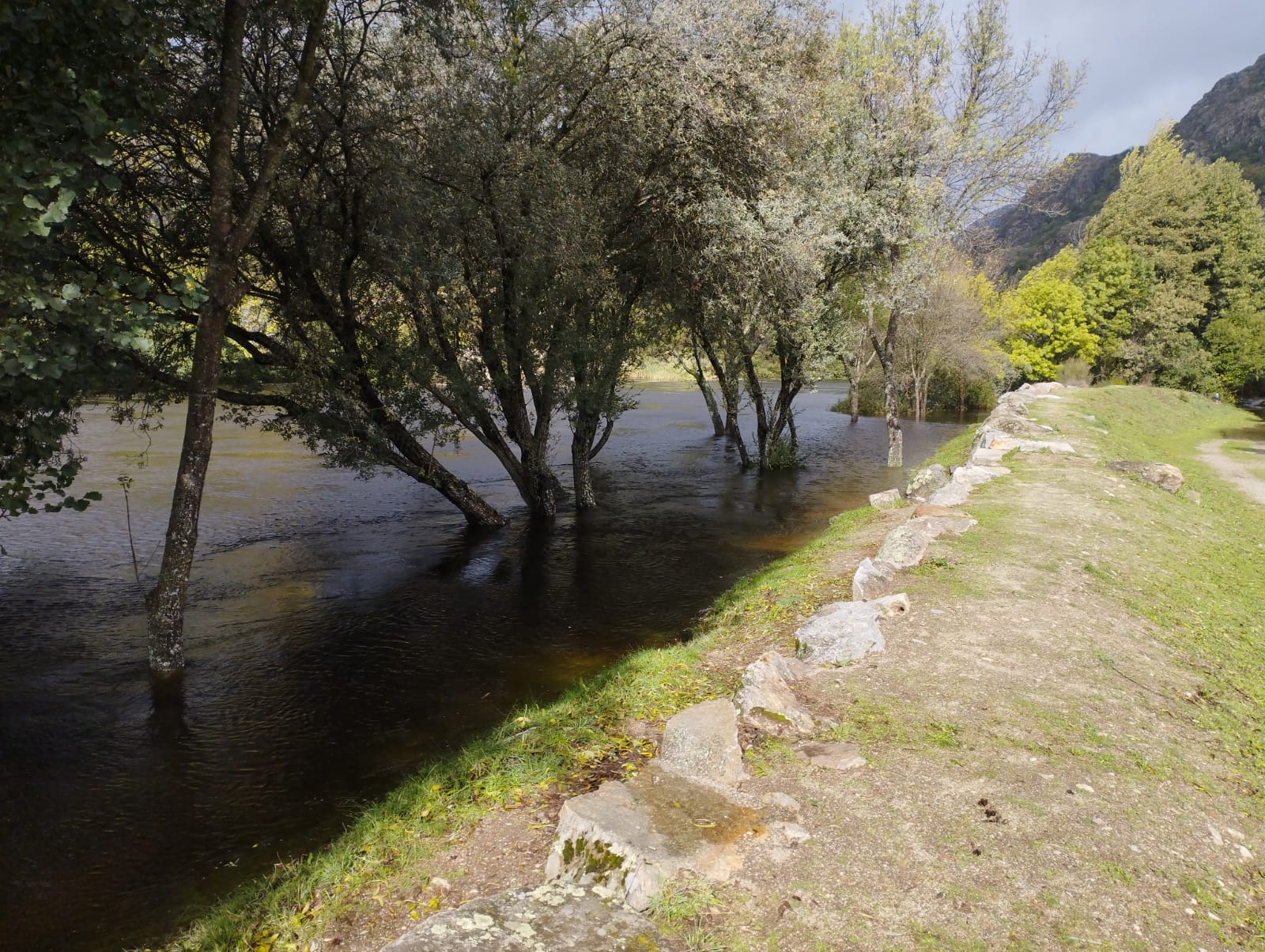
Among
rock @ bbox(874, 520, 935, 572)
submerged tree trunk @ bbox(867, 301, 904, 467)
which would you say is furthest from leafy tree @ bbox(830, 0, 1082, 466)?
rock @ bbox(874, 520, 935, 572)

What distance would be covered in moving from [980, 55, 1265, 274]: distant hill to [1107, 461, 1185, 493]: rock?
375 ft

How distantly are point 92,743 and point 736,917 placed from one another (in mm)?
7904

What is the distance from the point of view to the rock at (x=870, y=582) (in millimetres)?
8766

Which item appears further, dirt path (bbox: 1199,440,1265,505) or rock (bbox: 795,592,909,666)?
dirt path (bbox: 1199,440,1265,505)

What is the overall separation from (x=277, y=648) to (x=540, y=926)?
8.48m

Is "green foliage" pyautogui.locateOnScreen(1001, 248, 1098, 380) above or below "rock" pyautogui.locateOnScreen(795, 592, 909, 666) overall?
above

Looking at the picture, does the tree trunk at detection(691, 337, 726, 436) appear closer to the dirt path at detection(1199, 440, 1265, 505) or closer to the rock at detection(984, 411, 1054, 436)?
the rock at detection(984, 411, 1054, 436)

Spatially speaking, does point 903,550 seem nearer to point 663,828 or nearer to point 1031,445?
point 663,828

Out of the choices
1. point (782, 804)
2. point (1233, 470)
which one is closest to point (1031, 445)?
point (1233, 470)

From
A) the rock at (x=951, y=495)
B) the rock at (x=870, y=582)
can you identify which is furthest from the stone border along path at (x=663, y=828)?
the rock at (x=951, y=495)

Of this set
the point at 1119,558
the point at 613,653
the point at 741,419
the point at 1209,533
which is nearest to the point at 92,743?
the point at 613,653

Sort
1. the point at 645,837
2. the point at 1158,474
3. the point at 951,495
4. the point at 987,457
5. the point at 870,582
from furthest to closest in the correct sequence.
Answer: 1. the point at 987,457
2. the point at 1158,474
3. the point at 951,495
4. the point at 870,582
5. the point at 645,837

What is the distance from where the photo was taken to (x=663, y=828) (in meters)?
4.65

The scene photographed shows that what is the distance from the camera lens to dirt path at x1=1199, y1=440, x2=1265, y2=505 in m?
18.3
